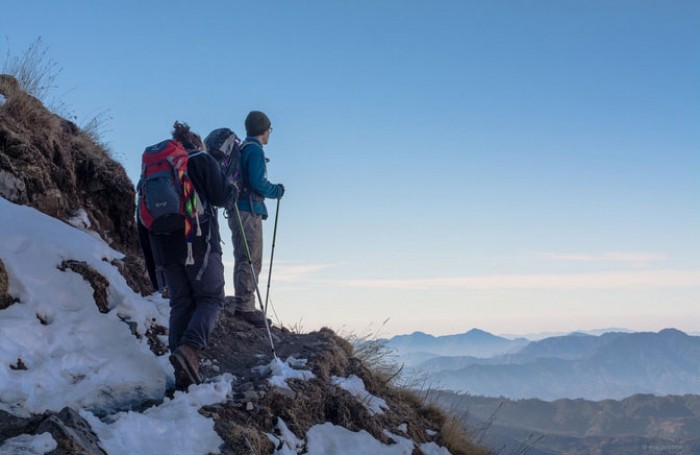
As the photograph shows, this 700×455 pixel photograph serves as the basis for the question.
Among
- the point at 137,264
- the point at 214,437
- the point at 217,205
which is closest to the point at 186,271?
the point at 217,205

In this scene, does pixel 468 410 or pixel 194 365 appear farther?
pixel 468 410

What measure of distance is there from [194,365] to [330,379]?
2.32m

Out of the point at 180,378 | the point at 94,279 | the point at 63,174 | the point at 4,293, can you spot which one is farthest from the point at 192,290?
the point at 63,174

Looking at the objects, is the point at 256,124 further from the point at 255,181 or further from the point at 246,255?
the point at 246,255

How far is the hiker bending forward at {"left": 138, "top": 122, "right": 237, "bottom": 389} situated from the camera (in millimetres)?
5473

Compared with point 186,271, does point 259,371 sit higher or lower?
lower

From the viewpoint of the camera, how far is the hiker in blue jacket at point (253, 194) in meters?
7.91

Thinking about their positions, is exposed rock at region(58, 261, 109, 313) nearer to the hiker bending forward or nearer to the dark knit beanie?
the hiker bending forward

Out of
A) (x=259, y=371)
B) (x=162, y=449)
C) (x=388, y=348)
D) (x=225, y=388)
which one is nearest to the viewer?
(x=162, y=449)

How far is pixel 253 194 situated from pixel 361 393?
306 centimetres

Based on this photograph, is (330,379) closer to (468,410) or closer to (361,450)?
(361,450)

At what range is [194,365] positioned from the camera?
5.51 m

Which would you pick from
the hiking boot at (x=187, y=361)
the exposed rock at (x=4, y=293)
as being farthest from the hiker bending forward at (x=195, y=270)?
the exposed rock at (x=4, y=293)

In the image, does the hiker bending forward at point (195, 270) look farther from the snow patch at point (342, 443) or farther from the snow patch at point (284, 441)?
the snow patch at point (342, 443)
